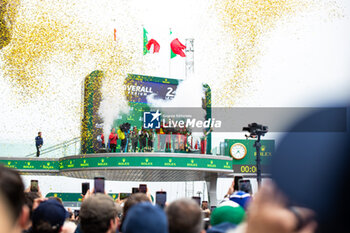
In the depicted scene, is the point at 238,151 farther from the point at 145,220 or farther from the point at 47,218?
the point at 145,220

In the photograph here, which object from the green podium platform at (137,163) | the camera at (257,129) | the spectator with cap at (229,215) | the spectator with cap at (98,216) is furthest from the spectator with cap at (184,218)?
the green podium platform at (137,163)

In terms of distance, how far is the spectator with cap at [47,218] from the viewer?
4105mm

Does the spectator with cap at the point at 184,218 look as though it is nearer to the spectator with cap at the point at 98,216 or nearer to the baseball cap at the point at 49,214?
the spectator with cap at the point at 98,216

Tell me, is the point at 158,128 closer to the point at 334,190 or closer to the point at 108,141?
the point at 108,141

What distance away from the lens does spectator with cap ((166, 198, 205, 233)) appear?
3.48 meters

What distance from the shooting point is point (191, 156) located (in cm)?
3359

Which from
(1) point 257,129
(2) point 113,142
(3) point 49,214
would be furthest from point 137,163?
(3) point 49,214

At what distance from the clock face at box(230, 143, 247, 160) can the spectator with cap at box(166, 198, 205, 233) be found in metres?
43.3

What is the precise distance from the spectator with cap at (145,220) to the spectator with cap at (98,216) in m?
1.14

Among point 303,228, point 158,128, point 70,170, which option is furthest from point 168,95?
point 303,228

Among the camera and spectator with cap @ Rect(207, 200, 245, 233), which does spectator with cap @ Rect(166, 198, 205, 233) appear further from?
the camera

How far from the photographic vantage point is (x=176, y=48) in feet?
139

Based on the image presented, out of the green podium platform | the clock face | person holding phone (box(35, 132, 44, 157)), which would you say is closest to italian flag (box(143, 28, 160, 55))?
the green podium platform

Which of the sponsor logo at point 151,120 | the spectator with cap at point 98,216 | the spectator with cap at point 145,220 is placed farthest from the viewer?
the sponsor logo at point 151,120
